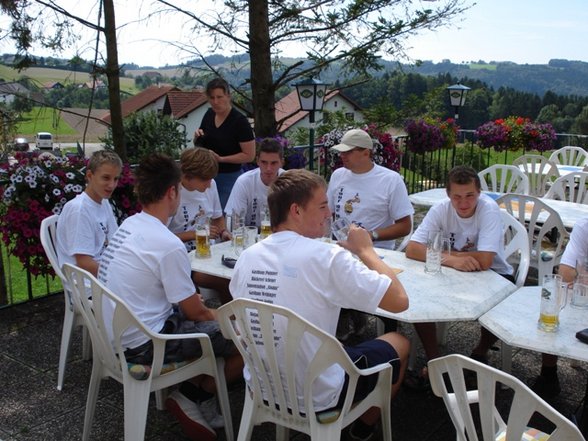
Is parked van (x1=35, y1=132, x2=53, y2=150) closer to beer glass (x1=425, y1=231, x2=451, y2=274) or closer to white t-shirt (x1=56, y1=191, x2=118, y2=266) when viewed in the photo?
white t-shirt (x1=56, y1=191, x2=118, y2=266)

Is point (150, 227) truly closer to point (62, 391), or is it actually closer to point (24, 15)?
point (62, 391)

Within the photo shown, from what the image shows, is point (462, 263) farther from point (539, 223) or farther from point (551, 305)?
point (539, 223)

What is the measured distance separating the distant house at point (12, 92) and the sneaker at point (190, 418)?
362 cm

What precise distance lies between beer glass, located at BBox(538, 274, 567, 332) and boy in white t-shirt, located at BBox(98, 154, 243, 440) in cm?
124

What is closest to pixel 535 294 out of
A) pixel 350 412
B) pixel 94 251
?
pixel 350 412

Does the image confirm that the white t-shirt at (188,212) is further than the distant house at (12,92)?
No

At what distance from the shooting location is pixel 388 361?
2080 mm

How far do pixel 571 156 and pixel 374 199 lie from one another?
5.09m

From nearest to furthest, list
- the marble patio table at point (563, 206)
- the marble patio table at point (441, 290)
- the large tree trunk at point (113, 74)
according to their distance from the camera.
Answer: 1. the marble patio table at point (441, 290)
2. the marble patio table at point (563, 206)
3. the large tree trunk at point (113, 74)

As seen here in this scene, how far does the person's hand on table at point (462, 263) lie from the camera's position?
2.60m

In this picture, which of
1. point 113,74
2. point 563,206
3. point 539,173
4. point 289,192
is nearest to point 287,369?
point 289,192

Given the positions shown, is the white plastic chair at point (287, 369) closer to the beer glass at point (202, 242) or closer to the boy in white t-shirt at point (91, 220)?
the beer glass at point (202, 242)

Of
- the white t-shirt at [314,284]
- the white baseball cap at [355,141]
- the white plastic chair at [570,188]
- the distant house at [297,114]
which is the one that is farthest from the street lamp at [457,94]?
the white t-shirt at [314,284]

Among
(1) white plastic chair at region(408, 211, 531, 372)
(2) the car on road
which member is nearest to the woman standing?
(2) the car on road
